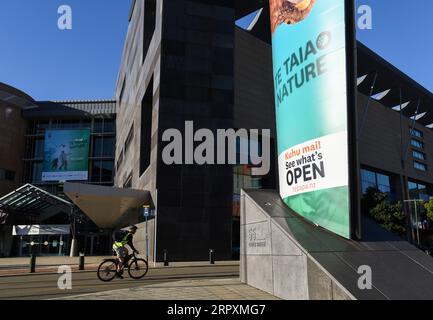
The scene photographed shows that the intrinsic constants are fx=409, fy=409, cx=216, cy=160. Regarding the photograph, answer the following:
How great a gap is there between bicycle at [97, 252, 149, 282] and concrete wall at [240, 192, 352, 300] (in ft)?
12.5

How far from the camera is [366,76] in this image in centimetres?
5578


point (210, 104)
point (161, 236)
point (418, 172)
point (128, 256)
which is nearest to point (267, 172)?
point (210, 104)

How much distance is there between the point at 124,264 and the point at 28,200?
3721cm

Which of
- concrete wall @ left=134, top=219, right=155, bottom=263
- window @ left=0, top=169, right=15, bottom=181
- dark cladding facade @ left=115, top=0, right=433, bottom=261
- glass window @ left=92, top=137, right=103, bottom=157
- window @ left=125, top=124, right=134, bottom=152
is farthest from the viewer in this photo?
glass window @ left=92, top=137, right=103, bottom=157

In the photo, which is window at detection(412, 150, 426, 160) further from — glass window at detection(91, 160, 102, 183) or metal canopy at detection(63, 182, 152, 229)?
glass window at detection(91, 160, 102, 183)

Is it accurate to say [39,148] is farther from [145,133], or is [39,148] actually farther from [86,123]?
[145,133]

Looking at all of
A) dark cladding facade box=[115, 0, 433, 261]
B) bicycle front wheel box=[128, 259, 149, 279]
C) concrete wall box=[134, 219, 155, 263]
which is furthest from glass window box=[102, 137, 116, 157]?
bicycle front wheel box=[128, 259, 149, 279]

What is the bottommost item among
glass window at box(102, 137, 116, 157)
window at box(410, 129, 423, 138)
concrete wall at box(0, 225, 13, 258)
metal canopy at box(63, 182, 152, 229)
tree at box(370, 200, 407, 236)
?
concrete wall at box(0, 225, 13, 258)

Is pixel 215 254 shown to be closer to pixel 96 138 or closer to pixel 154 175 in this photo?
pixel 154 175

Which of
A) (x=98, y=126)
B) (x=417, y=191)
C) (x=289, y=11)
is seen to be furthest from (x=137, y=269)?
(x=417, y=191)

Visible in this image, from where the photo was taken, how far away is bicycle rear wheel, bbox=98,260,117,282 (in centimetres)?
1291

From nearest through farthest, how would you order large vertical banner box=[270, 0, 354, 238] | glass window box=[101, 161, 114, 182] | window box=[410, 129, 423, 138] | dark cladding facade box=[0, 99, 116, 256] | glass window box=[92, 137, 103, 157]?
large vertical banner box=[270, 0, 354, 238] < window box=[410, 129, 423, 138] < dark cladding facade box=[0, 99, 116, 256] < glass window box=[101, 161, 114, 182] < glass window box=[92, 137, 103, 157]

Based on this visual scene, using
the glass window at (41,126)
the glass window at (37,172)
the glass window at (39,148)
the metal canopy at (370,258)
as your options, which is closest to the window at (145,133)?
the metal canopy at (370,258)

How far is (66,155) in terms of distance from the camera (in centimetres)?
6925
